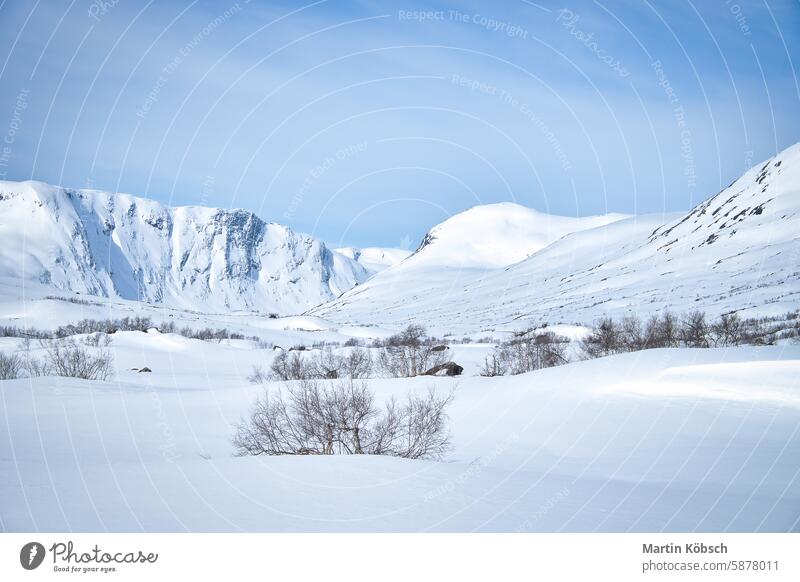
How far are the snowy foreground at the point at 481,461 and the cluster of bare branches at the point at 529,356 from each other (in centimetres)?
2187

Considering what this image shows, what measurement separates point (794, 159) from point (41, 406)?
22107 centimetres

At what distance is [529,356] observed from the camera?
206ft

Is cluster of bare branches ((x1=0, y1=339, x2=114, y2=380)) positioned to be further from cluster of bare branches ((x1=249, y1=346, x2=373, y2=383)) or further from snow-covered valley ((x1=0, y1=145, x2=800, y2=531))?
cluster of bare branches ((x1=249, y1=346, x2=373, y2=383))

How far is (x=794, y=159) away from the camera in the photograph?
624 ft

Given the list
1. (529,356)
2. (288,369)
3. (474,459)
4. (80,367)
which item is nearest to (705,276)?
(529,356)

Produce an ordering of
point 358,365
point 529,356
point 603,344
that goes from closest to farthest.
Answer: point 603,344
point 529,356
point 358,365

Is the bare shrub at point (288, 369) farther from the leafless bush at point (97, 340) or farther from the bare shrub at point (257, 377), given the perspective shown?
the leafless bush at point (97, 340)

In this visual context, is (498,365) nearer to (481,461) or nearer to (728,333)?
(728,333)

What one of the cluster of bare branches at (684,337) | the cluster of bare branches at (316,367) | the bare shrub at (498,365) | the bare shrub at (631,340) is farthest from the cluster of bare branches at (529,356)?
the cluster of bare branches at (316,367)
